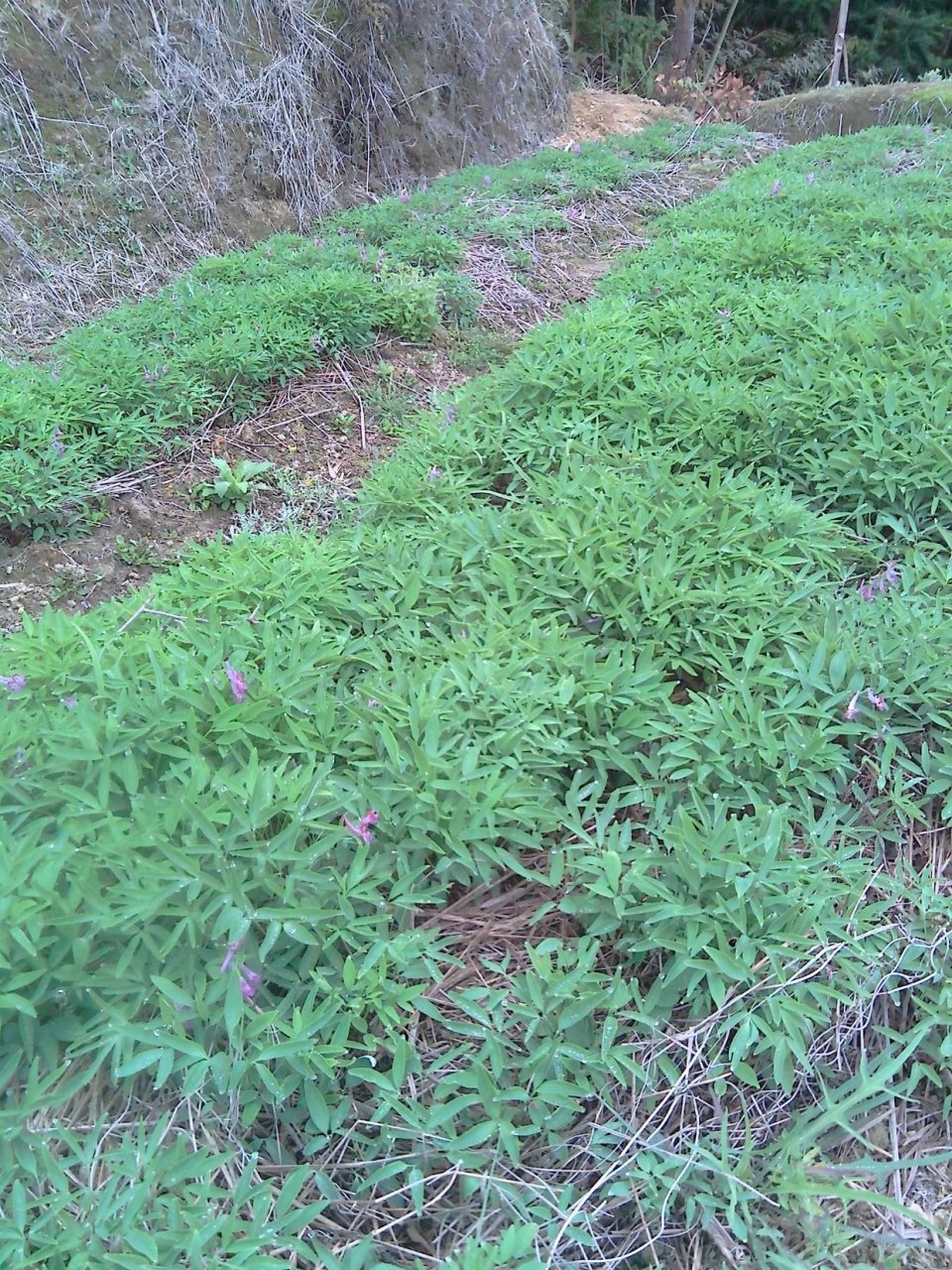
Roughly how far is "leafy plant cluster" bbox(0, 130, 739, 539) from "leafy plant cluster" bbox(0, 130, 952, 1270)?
3.85 ft

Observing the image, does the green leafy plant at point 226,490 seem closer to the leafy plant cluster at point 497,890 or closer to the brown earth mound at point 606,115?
the leafy plant cluster at point 497,890

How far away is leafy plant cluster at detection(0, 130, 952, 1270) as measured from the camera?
1423mm

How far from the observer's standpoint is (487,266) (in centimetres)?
501

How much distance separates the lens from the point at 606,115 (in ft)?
30.6

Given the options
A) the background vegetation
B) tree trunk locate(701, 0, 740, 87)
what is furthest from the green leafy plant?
tree trunk locate(701, 0, 740, 87)

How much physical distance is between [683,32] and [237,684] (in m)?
13.7

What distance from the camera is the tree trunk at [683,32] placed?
12.2 metres

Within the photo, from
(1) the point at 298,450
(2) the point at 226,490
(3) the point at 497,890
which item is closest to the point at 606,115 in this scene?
(1) the point at 298,450

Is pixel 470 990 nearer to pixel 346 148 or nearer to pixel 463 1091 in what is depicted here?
pixel 463 1091

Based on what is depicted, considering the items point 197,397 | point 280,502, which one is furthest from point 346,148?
point 280,502

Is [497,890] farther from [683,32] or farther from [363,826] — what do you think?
[683,32]

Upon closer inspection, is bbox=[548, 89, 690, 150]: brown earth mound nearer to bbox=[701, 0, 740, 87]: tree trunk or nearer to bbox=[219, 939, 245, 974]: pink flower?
bbox=[701, 0, 740, 87]: tree trunk

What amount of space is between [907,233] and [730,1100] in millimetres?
4157

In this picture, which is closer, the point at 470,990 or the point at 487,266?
the point at 470,990
